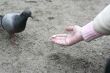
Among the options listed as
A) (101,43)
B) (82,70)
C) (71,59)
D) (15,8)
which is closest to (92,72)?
(82,70)

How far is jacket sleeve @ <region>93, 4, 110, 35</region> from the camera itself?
1.65 m

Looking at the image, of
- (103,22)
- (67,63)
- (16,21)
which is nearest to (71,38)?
(67,63)

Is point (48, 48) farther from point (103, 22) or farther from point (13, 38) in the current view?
point (103, 22)

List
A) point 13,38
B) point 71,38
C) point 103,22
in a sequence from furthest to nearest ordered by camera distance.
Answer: point 13,38, point 71,38, point 103,22

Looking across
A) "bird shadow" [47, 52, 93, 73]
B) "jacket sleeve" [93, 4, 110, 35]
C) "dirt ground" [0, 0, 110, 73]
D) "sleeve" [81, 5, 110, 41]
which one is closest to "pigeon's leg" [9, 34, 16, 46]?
"dirt ground" [0, 0, 110, 73]

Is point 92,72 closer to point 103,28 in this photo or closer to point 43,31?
point 103,28

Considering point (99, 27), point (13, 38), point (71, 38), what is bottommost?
point (13, 38)

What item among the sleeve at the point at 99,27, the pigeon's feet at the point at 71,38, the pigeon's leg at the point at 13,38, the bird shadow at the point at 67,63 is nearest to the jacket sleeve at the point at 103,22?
the sleeve at the point at 99,27

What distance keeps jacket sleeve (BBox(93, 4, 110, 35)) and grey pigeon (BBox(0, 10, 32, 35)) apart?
0.76 m

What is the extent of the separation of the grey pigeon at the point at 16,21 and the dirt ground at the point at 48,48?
0.14 m

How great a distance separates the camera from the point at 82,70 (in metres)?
2.14

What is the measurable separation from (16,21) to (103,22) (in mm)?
937

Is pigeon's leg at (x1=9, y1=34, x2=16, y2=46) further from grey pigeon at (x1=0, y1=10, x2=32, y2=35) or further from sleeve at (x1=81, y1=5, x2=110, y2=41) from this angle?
sleeve at (x1=81, y1=5, x2=110, y2=41)

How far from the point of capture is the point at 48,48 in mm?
2418
